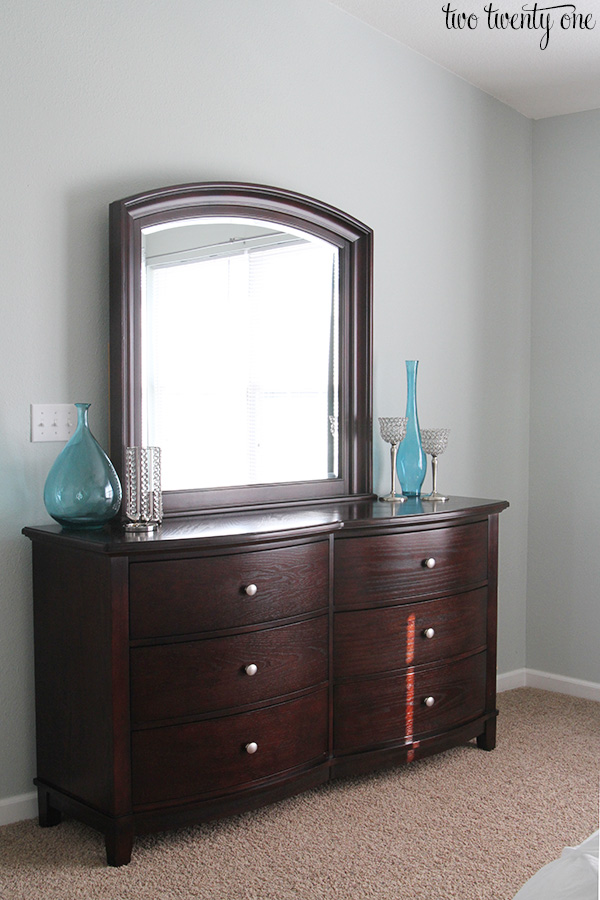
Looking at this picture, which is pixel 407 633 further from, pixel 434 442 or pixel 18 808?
pixel 18 808

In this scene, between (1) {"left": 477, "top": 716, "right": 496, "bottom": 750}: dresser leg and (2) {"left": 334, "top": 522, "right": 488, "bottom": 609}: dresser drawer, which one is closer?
(2) {"left": 334, "top": 522, "right": 488, "bottom": 609}: dresser drawer

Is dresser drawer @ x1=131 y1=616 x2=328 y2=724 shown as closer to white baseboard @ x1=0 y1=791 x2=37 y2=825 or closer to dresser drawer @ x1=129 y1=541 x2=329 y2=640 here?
dresser drawer @ x1=129 y1=541 x2=329 y2=640

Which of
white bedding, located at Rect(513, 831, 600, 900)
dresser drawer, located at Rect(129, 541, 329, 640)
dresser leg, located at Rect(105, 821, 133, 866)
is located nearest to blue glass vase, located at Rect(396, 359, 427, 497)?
dresser drawer, located at Rect(129, 541, 329, 640)

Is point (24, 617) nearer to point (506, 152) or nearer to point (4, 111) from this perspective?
point (4, 111)

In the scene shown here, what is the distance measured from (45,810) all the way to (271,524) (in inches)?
37.8

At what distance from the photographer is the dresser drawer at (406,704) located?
252 cm

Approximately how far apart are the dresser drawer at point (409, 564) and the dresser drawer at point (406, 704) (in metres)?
0.25

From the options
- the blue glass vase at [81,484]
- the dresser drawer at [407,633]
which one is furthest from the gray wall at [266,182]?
the dresser drawer at [407,633]

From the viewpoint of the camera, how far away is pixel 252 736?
2.25m

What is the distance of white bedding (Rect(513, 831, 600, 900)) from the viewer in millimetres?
1060

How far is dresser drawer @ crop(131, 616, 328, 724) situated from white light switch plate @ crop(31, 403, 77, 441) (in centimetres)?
64

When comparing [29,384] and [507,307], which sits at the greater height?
[507,307]

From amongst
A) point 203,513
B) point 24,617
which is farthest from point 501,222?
point 24,617

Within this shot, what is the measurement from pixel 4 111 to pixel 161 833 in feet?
6.31
